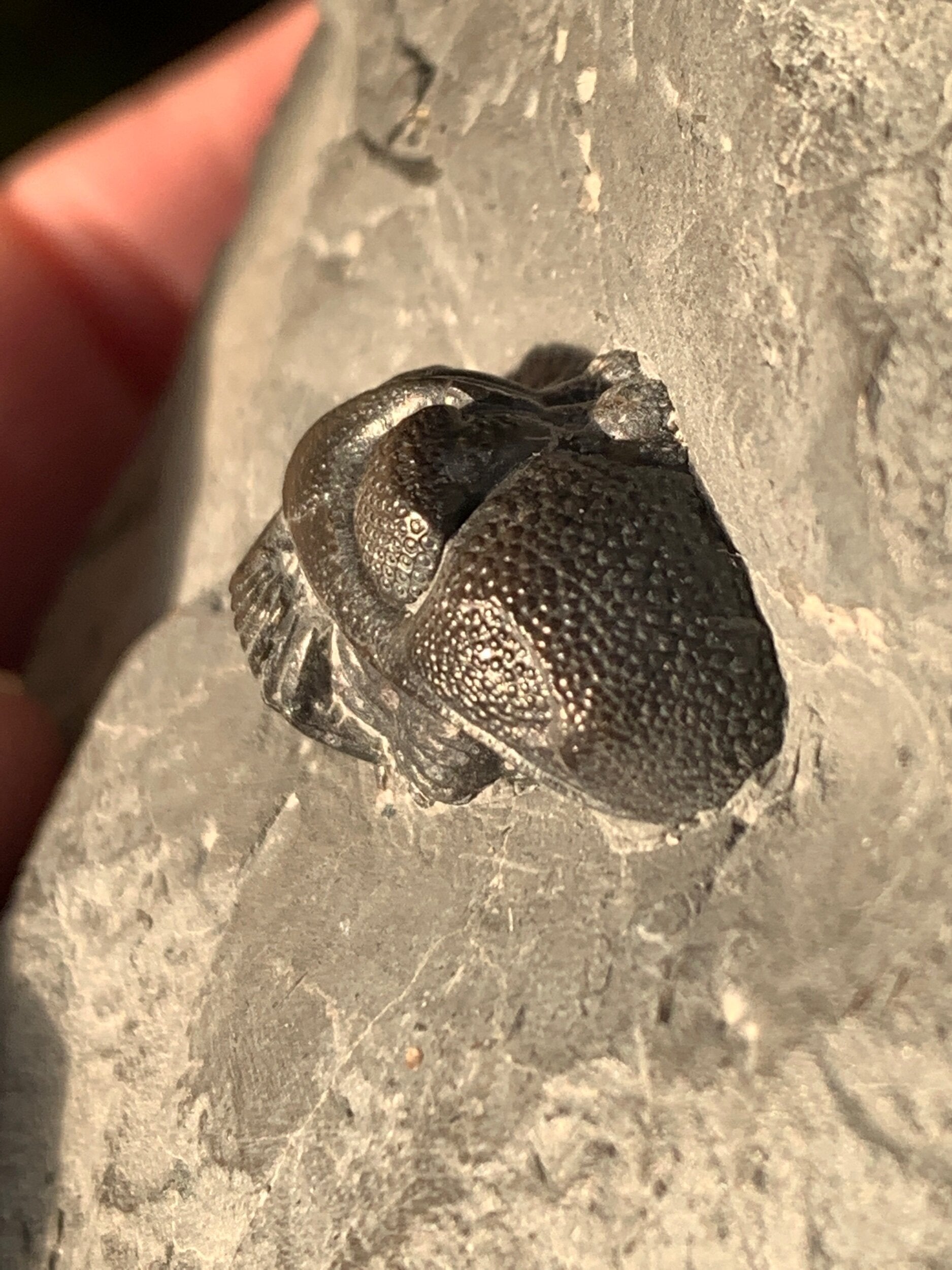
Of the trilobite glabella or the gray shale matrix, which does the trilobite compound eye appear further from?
the gray shale matrix

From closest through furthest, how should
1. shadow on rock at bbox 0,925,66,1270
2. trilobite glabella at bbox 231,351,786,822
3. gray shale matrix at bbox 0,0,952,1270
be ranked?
gray shale matrix at bbox 0,0,952,1270, trilobite glabella at bbox 231,351,786,822, shadow on rock at bbox 0,925,66,1270

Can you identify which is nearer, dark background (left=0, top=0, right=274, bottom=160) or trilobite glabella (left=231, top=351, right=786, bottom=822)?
trilobite glabella (left=231, top=351, right=786, bottom=822)

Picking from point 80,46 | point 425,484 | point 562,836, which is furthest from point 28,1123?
point 80,46

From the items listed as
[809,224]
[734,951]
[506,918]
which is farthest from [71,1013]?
[809,224]

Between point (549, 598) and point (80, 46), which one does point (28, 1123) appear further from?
point (80, 46)

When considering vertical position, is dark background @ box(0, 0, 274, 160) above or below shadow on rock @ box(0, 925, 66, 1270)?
above

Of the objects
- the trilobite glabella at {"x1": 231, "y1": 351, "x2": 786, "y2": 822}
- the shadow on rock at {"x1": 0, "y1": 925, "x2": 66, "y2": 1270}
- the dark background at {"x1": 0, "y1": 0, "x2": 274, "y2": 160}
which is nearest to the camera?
the trilobite glabella at {"x1": 231, "y1": 351, "x2": 786, "y2": 822}

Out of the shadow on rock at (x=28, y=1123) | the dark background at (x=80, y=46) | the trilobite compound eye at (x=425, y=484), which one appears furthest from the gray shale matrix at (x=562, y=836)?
the dark background at (x=80, y=46)

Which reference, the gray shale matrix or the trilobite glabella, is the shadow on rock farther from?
the trilobite glabella

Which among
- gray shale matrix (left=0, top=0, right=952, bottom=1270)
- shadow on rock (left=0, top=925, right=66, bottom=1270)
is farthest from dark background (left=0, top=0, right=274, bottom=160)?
shadow on rock (left=0, top=925, right=66, bottom=1270)
